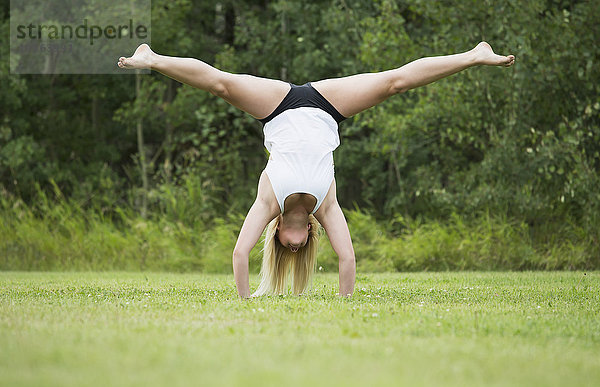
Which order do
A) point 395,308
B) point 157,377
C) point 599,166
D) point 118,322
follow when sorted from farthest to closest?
1. point 599,166
2. point 395,308
3. point 118,322
4. point 157,377

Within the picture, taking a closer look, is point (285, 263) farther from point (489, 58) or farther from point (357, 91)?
point (489, 58)

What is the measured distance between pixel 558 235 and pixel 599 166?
2146 millimetres

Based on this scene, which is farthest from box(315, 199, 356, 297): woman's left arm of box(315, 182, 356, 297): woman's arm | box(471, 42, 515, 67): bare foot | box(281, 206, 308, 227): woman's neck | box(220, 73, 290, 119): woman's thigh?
box(471, 42, 515, 67): bare foot

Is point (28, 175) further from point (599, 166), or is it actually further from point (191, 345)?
point (191, 345)

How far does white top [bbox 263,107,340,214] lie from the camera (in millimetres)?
7137

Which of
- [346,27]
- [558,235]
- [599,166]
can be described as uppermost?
[346,27]

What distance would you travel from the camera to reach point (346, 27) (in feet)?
69.0

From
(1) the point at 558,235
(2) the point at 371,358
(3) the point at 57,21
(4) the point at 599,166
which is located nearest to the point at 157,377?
(2) the point at 371,358

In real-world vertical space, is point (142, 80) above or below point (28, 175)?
above

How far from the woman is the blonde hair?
7 cm

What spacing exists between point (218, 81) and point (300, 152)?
1.03 metres

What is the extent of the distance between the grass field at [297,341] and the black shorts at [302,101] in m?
1.83

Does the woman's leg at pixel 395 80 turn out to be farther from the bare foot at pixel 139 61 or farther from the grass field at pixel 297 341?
the grass field at pixel 297 341

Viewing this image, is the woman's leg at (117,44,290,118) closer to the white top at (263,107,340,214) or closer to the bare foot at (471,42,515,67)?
the white top at (263,107,340,214)
